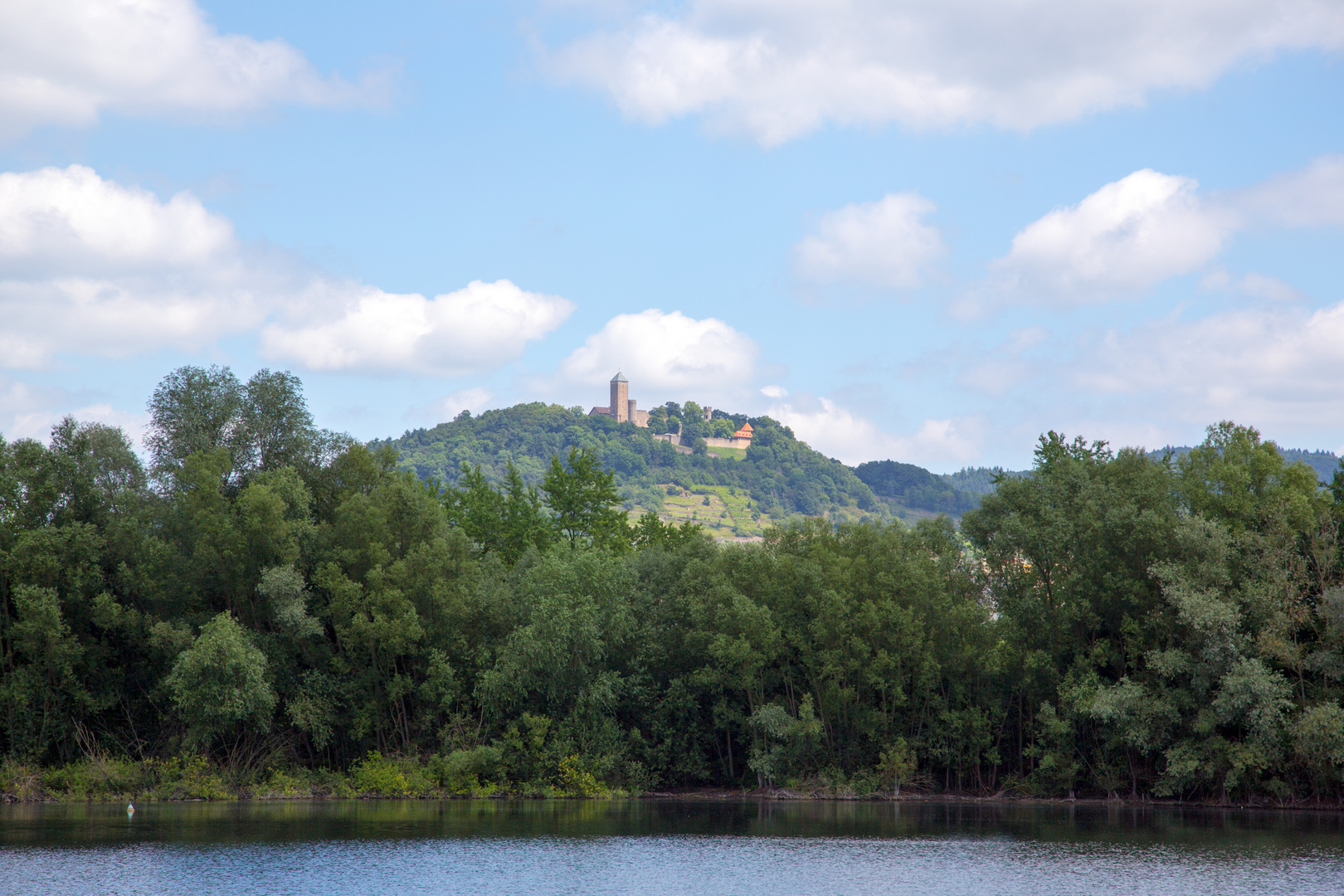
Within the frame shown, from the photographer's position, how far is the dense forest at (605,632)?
166 ft

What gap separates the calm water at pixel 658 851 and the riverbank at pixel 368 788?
2.42 metres

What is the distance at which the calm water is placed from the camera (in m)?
31.5

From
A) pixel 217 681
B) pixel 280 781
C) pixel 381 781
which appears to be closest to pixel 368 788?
pixel 381 781

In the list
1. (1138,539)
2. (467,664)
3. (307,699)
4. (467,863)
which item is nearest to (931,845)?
(467,863)

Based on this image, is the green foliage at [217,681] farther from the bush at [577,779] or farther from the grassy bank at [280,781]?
the bush at [577,779]

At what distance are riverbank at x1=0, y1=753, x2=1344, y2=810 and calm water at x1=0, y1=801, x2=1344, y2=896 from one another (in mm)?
2415

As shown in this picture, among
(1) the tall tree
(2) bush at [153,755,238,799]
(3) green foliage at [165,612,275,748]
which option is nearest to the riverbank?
(2) bush at [153,755,238,799]

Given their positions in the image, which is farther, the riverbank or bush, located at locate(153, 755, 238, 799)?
bush, located at locate(153, 755, 238, 799)

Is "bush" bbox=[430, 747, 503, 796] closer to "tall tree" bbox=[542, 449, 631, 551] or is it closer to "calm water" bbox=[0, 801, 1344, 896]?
"calm water" bbox=[0, 801, 1344, 896]

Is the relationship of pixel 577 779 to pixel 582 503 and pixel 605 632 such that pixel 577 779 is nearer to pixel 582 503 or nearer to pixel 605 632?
pixel 605 632

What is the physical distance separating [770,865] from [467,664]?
2603cm

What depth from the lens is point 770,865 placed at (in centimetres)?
3575

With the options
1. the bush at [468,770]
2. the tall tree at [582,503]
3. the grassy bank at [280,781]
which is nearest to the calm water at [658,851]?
the grassy bank at [280,781]

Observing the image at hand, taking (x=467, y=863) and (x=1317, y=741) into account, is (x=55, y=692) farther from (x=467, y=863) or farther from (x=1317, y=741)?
(x=1317, y=741)
